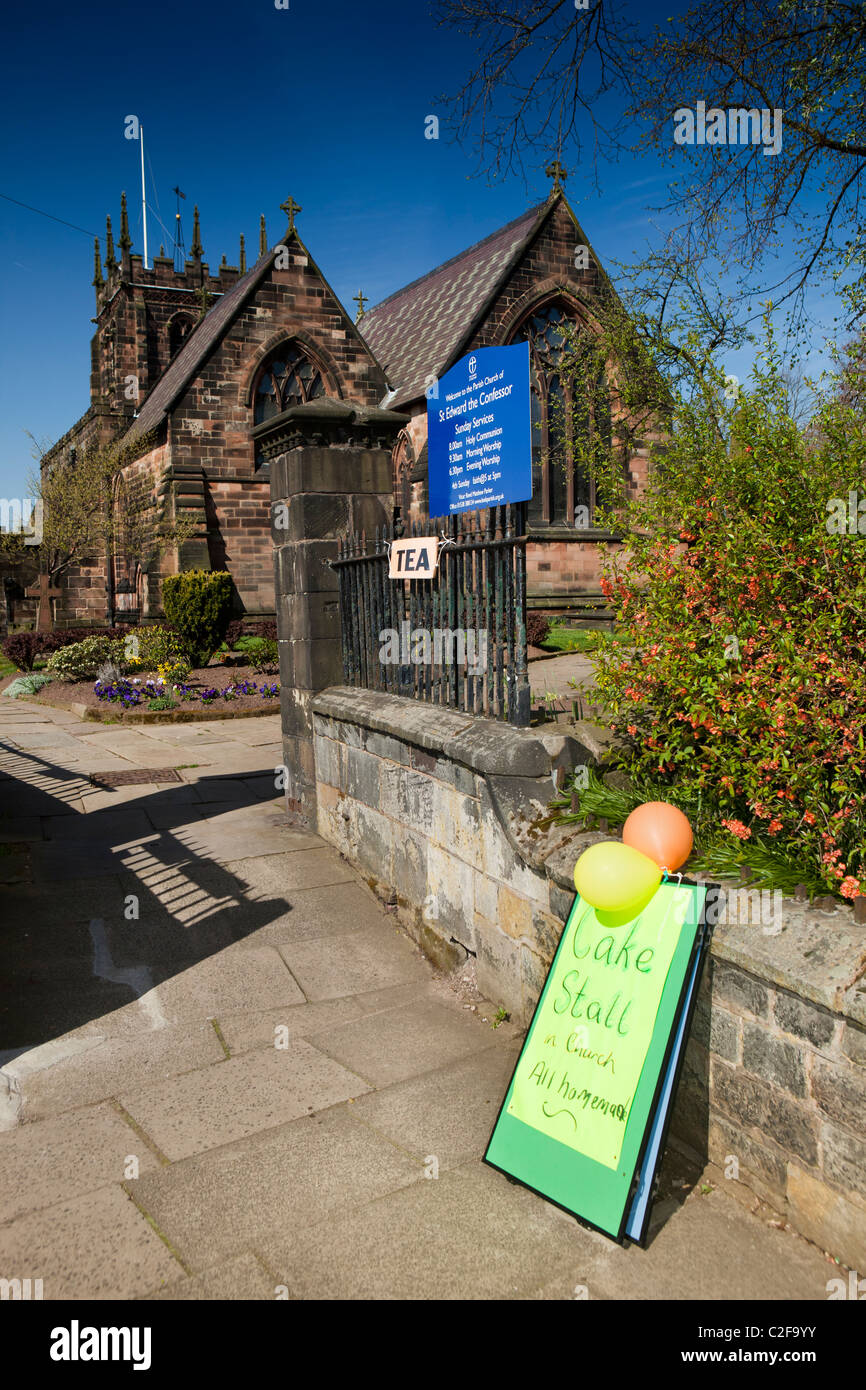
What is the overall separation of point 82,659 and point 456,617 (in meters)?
13.6

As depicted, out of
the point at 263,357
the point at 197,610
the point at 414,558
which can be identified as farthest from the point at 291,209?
the point at 414,558

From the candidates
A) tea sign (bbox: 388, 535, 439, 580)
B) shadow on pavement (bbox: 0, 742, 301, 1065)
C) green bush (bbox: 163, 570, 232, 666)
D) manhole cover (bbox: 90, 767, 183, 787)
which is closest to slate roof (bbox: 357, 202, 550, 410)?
green bush (bbox: 163, 570, 232, 666)

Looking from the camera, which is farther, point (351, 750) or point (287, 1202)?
point (351, 750)

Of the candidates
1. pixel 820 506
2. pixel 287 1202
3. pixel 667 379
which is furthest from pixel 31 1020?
pixel 667 379

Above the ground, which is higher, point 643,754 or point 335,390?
point 335,390

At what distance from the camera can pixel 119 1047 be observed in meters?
4.10

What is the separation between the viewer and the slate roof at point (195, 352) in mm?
21359

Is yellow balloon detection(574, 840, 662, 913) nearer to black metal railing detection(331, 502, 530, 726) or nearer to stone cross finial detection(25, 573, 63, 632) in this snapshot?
black metal railing detection(331, 502, 530, 726)

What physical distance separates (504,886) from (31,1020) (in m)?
2.39

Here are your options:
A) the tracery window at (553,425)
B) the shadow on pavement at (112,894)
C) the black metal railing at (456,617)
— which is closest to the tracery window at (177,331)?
the tracery window at (553,425)

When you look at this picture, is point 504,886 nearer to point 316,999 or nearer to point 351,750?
point 316,999

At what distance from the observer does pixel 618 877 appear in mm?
3109

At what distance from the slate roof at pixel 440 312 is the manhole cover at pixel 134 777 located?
13338 mm
